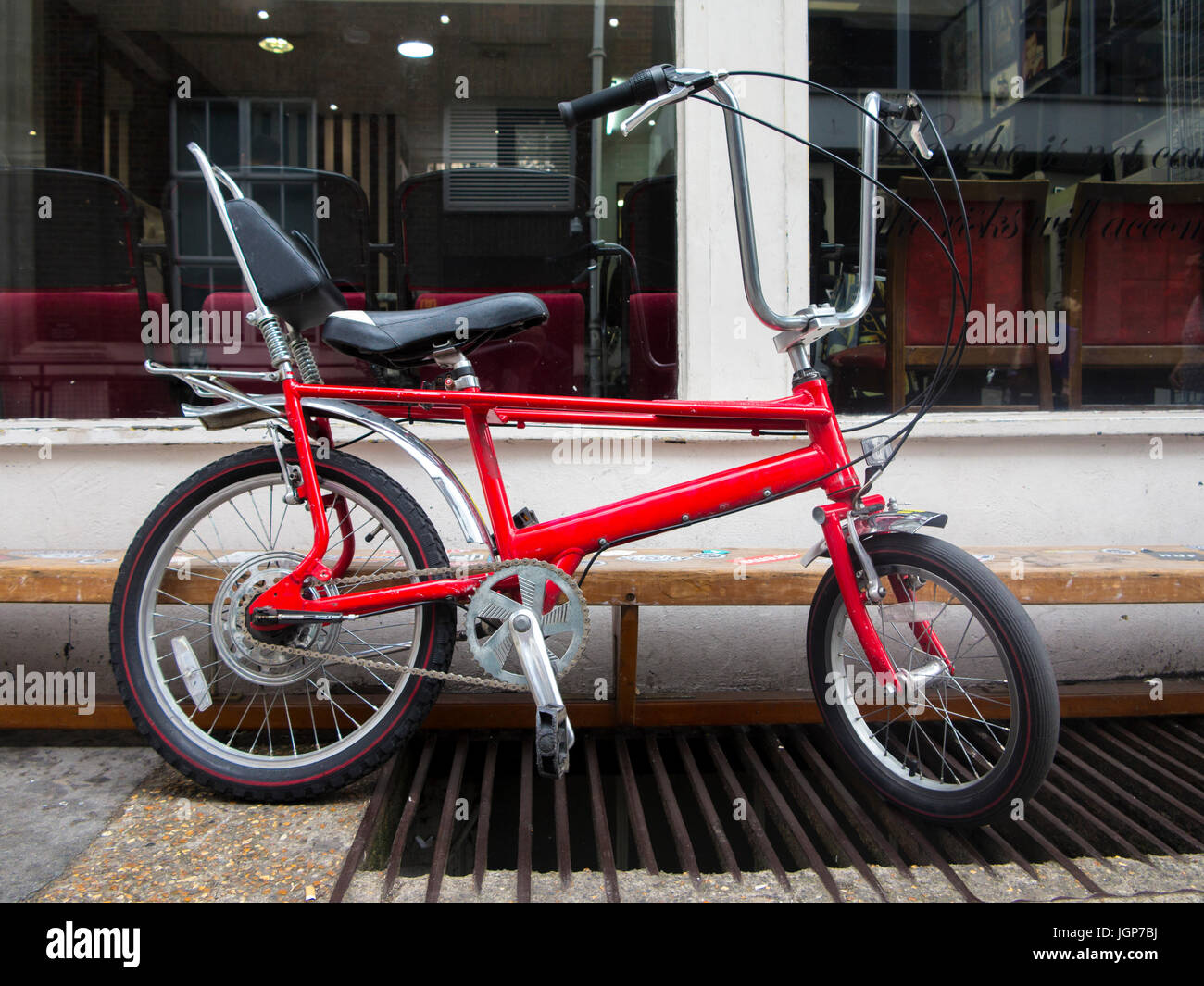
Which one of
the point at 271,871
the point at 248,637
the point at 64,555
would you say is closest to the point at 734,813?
the point at 271,871

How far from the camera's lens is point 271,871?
170 centimetres

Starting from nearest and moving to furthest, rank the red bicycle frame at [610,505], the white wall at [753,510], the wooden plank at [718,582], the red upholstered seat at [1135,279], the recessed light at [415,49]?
the red bicycle frame at [610,505] < the wooden plank at [718,582] < the white wall at [753,510] < the red upholstered seat at [1135,279] < the recessed light at [415,49]

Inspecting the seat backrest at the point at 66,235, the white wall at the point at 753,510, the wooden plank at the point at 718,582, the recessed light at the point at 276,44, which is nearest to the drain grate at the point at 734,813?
the white wall at the point at 753,510

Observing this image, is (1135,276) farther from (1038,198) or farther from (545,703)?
(545,703)

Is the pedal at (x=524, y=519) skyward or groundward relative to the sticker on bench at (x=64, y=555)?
skyward

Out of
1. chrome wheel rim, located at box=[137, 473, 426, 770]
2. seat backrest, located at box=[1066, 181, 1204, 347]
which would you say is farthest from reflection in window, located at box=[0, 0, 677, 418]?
seat backrest, located at box=[1066, 181, 1204, 347]

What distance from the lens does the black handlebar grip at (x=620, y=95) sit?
1628 millimetres

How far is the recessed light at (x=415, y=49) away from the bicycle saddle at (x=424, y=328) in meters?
2.88

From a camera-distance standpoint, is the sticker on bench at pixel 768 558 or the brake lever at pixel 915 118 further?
the sticker on bench at pixel 768 558

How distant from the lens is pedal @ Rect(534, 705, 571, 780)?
1.73 m

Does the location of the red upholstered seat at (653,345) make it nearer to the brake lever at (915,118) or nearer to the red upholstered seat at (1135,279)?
the brake lever at (915,118)

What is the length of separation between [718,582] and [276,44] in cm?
353
